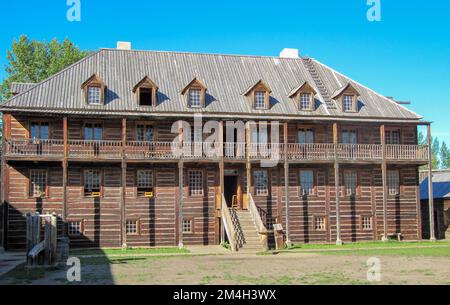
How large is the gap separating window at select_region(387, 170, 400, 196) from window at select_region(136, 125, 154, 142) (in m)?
16.1

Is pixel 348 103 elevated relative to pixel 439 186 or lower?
elevated

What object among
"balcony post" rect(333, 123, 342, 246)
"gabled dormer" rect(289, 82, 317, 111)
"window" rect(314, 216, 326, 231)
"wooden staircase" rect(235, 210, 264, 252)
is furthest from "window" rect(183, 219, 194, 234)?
"gabled dormer" rect(289, 82, 317, 111)

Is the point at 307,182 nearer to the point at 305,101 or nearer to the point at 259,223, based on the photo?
the point at 305,101

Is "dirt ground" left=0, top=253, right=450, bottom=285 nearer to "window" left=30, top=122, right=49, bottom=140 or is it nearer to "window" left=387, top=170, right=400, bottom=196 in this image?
"window" left=30, top=122, right=49, bottom=140

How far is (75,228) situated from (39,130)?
6171 mm

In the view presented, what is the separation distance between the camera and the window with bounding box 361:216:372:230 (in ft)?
122

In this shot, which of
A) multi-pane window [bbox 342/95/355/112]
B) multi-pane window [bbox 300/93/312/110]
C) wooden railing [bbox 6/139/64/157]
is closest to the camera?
wooden railing [bbox 6/139/64/157]

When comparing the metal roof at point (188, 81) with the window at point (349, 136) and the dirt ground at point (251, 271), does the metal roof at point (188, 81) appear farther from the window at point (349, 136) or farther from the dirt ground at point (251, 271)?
the dirt ground at point (251, 271)

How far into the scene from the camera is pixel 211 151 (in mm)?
34188

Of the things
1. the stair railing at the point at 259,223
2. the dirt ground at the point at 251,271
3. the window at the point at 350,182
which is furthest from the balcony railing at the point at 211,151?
the dirt ground at the point at 251,271

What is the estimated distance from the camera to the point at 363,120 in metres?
36.5

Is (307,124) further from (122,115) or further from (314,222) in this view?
(122,115)

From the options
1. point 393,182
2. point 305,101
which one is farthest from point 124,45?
point 393,182

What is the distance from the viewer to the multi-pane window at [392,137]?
38.4 m
